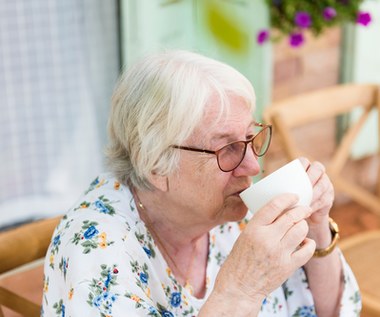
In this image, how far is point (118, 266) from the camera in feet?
4.52

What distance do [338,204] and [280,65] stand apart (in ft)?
2.94

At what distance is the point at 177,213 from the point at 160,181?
0.27 ft

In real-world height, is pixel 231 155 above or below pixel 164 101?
below

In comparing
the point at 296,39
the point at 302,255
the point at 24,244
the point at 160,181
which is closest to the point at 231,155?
the point at 160,181

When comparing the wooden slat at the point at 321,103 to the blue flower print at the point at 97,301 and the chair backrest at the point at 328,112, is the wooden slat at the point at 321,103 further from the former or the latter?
the blue flower print at the point at 97,301

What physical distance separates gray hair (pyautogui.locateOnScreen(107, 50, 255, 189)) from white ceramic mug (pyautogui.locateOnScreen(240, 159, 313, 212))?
0.17m

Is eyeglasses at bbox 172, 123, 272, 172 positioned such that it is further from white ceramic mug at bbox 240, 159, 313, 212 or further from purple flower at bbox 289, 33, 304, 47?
purple flower at bbox 289, 33, 304, 47

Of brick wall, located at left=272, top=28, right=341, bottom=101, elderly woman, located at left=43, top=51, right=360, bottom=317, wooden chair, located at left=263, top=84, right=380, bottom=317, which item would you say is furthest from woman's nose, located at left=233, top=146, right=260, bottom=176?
brick wall, located at left=272, top=28, right=341, bottom=101

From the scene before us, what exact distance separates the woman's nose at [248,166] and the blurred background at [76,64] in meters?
1.59

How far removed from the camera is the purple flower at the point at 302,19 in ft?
10.2

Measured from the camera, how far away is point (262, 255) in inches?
50.8

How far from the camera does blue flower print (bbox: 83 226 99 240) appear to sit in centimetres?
140

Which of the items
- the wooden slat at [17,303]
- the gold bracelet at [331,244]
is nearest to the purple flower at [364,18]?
the gold bracelet at [331,244]

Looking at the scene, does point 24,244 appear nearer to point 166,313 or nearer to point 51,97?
point 166,313
